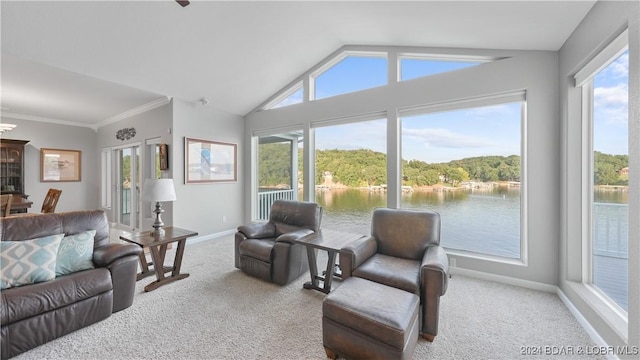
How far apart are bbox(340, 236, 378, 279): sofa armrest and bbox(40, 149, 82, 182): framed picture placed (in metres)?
7.33

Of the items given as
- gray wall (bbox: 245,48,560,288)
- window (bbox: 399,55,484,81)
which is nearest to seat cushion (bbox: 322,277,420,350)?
gray wall (bbox: 245,48,560,288)

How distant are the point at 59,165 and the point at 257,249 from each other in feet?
20.6

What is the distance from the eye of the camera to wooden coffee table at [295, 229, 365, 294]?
248 centimetres

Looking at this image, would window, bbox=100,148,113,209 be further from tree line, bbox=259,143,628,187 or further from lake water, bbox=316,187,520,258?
lake water, bbox=316,187,520,258

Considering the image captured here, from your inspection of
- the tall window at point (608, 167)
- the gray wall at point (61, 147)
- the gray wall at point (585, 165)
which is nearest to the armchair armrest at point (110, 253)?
the gray wall at point (585, 165)

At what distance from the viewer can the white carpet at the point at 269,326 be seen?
180cm

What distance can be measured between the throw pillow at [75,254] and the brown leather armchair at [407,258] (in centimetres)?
231

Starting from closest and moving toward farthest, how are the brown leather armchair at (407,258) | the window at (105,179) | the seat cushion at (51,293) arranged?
1. the seat cushion at (51,293)
2. the brown leather armchair at (407,258)
3. the window at (105,179)

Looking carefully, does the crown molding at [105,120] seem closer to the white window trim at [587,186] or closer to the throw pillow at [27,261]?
the throw pillow at [27,261]

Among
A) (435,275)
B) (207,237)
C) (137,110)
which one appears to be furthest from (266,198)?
(435,275)

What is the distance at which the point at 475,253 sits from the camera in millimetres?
3176

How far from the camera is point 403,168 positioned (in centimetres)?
369

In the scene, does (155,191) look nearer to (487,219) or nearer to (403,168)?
(403,168)

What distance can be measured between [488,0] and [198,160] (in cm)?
462
